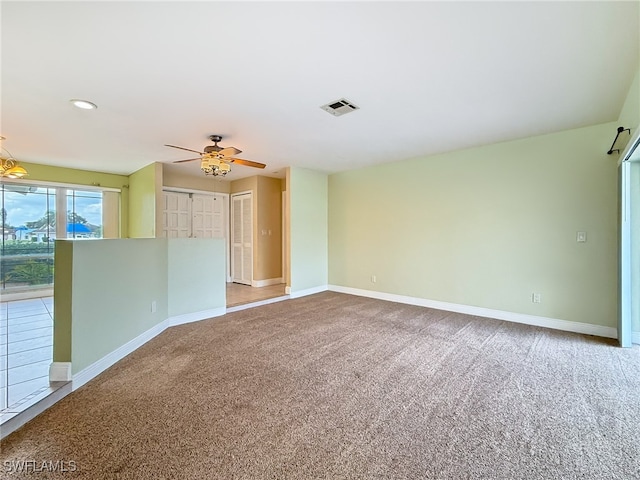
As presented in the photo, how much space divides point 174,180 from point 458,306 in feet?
20.7

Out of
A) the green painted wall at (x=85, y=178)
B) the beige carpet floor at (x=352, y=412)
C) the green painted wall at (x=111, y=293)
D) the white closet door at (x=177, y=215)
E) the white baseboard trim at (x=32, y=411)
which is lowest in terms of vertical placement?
the beige carpet floor at (x=352, y=412)

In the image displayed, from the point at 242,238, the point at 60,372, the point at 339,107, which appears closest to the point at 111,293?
the point at 60,372

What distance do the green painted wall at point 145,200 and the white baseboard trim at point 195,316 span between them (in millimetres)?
1943

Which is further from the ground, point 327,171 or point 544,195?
point 327,171

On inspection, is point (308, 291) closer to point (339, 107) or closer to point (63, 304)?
point (339, 107)

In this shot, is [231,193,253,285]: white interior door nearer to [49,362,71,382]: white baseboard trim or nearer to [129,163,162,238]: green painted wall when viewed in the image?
[129,163,162,238]: green painted wall

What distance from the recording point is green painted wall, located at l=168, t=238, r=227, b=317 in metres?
4.10

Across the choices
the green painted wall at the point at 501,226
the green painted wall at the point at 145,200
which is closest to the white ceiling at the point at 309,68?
the green painted wall at the point at 501,226

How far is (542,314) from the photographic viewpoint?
159 inches

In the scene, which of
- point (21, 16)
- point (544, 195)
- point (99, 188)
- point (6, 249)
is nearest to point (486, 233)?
point (544, 195)

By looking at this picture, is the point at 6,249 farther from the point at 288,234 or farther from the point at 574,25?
the point at 574,25

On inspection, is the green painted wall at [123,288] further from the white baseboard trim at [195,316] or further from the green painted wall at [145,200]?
the green painted wall at [145,200]

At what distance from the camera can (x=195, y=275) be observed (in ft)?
14.2

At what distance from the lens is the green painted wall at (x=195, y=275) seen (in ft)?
13.5
